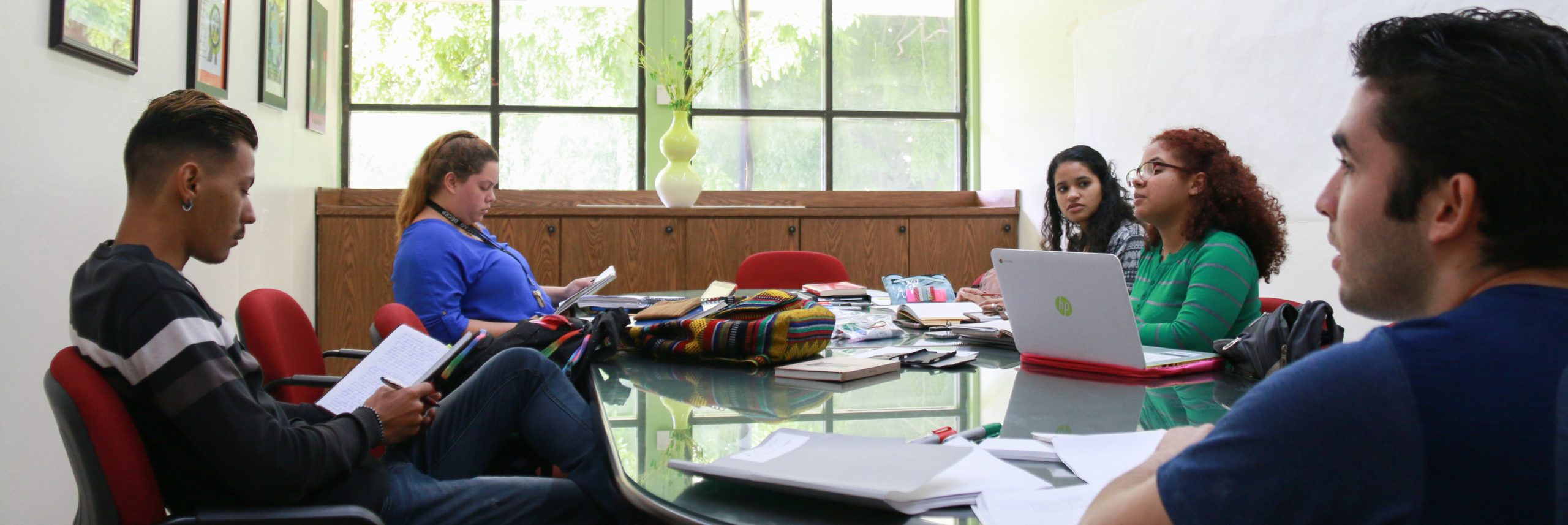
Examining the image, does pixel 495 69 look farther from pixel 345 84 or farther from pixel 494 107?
pixel 345 84

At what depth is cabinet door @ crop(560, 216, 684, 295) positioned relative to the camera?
5.02m

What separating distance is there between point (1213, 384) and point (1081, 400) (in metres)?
0.31

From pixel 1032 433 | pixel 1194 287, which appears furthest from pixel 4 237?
pixel 1194 287

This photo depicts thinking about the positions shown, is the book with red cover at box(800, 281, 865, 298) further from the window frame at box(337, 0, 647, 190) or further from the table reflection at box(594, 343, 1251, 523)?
the window frame at box(337, 0, 647, 190)

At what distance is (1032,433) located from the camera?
1181 millimetres

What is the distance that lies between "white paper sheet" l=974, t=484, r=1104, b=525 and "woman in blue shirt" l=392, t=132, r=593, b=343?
80.3 inches

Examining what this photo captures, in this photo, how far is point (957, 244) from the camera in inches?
212

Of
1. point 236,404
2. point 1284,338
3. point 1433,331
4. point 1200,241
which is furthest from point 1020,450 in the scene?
point 1200,241

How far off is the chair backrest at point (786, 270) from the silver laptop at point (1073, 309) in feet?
7.36

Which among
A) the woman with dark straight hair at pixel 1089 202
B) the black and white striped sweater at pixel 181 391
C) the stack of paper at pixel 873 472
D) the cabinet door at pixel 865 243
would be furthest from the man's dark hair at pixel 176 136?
the cabinet door at pixel 865 243

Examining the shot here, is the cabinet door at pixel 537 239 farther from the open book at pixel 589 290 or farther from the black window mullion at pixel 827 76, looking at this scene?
the open book at pixel 589 290

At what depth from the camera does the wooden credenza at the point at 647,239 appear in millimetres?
4844

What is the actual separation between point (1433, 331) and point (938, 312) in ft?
6.30

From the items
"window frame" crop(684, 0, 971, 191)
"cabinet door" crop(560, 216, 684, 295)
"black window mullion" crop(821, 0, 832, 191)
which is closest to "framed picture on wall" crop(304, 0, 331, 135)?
"cabinet door" crop(560, 216, 684, 295)
